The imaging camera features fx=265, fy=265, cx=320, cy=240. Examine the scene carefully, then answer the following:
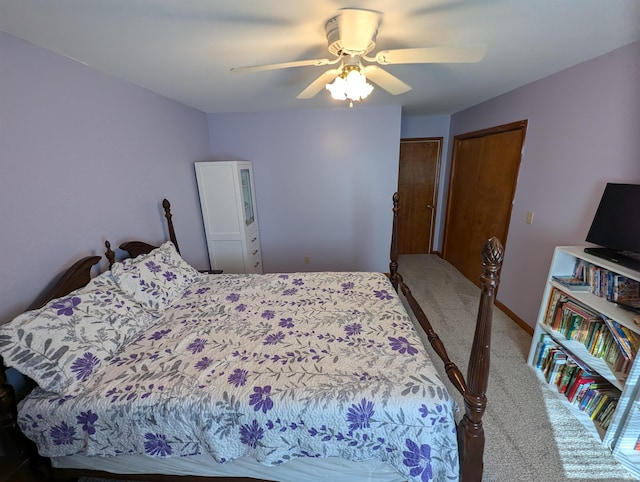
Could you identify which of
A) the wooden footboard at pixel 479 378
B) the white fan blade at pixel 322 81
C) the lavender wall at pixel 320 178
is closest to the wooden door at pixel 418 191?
the lavender wall at pixel 320 178

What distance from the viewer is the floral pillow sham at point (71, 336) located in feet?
3.86

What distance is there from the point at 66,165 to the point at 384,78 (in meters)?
2.03

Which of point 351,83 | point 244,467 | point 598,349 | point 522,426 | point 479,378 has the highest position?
point 351,83

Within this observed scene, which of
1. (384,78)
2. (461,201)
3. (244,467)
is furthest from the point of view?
(461,201)

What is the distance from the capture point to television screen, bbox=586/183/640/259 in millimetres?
1604

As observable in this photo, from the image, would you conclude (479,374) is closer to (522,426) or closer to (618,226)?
(522,426)

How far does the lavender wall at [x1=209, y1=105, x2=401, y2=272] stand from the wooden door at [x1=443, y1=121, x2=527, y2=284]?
104 centimetres

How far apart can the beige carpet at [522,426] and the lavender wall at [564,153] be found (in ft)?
1.91

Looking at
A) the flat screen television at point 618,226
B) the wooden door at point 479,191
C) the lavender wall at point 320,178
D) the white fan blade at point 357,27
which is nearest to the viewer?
the white fan blade at point 357,27

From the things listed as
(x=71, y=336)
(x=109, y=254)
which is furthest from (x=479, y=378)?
(x=109, y=254)

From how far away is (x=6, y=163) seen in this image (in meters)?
1.34

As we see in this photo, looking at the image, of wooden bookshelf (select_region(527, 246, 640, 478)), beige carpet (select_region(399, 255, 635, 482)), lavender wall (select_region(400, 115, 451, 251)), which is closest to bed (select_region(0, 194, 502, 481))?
beige carpet (select_region(399, 255, 635, 482))

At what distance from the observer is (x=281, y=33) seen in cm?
142

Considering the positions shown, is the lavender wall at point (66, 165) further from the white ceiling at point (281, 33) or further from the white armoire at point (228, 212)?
the white armoire at point (228, 212)
